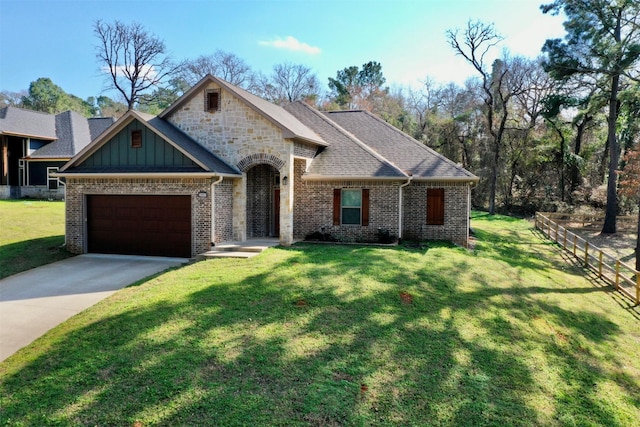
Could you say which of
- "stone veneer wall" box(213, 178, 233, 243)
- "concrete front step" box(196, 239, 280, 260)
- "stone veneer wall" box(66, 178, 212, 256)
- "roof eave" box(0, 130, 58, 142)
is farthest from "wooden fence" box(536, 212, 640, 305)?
"roof eave" box(0, 130, 58, 142)

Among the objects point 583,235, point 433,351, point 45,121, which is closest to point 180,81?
point 45,121

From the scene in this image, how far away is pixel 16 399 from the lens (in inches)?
220

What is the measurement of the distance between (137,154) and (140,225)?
241 cm

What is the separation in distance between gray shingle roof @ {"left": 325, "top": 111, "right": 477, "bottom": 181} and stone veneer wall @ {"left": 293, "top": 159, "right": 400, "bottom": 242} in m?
1.68

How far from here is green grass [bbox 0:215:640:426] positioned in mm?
5461

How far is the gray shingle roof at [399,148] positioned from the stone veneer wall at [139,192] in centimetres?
803

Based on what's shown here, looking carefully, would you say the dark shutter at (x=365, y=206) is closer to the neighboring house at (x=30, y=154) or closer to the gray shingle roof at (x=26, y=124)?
the neighboring house at (x=30, y=154)

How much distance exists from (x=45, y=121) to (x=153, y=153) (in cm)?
2458

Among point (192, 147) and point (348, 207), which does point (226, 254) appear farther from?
point (348, 207)

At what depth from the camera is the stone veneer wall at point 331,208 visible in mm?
15922

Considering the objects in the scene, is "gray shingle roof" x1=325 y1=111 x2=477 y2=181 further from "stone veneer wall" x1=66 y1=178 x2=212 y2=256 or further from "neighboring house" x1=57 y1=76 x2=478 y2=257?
"stone veneer wall" x1=66 y1=178 x2=212 y2=256

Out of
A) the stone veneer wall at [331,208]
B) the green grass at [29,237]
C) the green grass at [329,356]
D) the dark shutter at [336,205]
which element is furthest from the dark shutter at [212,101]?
the green grass at [29,237]

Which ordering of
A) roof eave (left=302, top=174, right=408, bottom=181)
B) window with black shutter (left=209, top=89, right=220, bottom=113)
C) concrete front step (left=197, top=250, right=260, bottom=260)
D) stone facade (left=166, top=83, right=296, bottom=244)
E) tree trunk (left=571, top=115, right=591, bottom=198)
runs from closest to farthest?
concrete front step (left=197, top=250, right=260, bottom=260), stone facade (left=166, top=83, right=296, bottom=244), roof eave (left=302, top=174, right=408, bottom=181), window with black shutter (left=209, top=89, right=220, bottom=113), tree trunk (left=571, top=115, right=591, bottom=198)

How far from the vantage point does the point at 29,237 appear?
1662 centimetres
